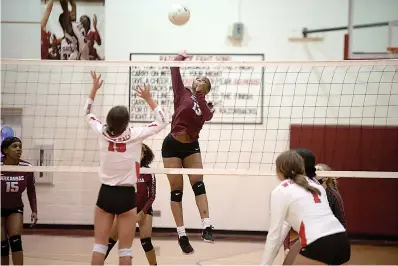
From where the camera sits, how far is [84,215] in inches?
366

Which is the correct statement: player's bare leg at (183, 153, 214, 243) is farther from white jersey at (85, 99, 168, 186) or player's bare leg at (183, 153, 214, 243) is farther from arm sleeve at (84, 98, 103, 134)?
arm sleeve at (84, 98, 103, 134)

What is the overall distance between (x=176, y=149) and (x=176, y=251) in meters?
2.64

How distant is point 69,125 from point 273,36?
3637mm

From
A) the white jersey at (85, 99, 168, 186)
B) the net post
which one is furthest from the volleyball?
the net post

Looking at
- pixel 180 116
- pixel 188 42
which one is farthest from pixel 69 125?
pixel 180 116

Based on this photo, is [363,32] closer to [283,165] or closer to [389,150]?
[389,150]

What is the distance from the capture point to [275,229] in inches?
157

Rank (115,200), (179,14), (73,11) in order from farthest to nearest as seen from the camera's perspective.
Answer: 1. (73,11)
2. (179,14)
3. (115,200)

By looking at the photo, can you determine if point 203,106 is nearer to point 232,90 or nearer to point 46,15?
point 232,90

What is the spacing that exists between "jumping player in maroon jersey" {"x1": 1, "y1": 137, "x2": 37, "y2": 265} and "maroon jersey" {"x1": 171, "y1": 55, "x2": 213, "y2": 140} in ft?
5.57

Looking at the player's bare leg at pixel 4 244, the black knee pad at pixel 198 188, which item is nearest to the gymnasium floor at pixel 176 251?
the player's bare leg at pixel 4 244

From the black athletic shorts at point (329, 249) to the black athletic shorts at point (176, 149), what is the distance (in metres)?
2.13

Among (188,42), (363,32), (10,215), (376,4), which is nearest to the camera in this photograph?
(10,215)

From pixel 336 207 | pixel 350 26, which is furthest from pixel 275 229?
pixel 350 26
